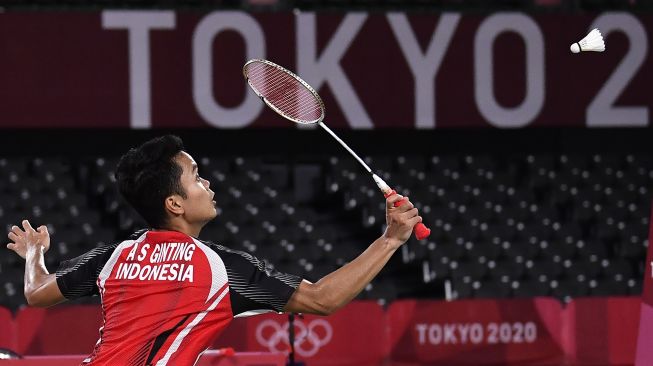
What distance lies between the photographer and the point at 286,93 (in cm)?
399

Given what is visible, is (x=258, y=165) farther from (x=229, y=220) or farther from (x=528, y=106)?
(x=528, y=106)

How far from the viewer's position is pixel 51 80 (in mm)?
10742

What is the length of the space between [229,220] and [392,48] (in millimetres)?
2226

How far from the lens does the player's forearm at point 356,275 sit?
2854 mm

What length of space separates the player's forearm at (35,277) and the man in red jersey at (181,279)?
295mm

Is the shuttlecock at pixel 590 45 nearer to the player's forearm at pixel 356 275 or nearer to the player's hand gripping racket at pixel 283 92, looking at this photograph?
the player's hand gripping racket at pixel 283 92

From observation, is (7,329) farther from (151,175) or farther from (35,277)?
(151,175)

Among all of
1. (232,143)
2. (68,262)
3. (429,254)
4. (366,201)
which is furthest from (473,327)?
(68,262)

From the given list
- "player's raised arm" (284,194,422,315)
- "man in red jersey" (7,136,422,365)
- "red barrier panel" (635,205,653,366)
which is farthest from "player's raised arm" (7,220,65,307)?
"red barrier panel" (635,205,653,366)

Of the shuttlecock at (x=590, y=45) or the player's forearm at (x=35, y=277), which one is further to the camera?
the shuttlecock at (x=590, y=45)

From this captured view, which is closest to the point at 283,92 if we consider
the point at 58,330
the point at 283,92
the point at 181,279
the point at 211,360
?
the point at 283,92

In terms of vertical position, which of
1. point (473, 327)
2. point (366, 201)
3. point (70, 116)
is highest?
point (70, 116)

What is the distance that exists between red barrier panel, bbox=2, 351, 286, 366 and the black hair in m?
2.27

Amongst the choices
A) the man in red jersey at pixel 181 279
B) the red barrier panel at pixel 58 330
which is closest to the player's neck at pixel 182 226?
the man in red jersey at pixel 181 279
